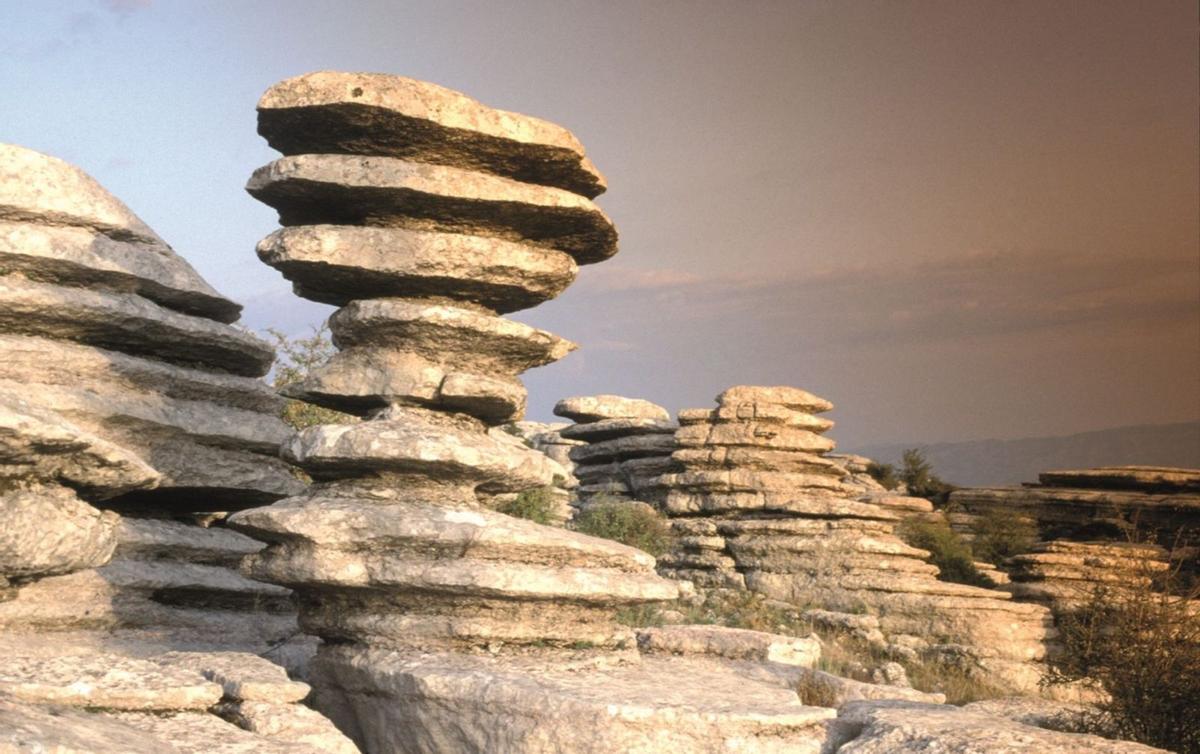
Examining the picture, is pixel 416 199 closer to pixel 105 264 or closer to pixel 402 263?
pixel 402 263

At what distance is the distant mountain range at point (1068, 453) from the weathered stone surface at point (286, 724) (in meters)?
170

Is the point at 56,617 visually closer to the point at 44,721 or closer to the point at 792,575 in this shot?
the point at 44,721

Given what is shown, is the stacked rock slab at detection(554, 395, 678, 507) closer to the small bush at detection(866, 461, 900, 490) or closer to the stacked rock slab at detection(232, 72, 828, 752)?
the stacked rock slab at detection(232, 72, 828, 752)

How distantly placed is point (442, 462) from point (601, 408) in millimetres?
26047

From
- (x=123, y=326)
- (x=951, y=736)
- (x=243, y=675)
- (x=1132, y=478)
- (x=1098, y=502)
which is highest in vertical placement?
(x=1132, y=478)

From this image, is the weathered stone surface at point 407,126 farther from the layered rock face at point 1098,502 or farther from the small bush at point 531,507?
the layered rock face at point 1098,502

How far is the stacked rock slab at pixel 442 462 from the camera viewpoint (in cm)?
873

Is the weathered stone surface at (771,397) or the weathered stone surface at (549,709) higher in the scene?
the weathered stone surface at (771,397)

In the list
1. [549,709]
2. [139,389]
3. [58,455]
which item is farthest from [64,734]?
[139,389]

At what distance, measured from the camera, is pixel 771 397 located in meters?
24.7

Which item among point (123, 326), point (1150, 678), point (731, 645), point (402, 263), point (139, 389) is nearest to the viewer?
point (1150, 678)

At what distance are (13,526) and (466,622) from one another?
3509 mm

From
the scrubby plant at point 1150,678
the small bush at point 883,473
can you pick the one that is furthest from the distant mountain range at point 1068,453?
the scrubby plant at point 1150,678

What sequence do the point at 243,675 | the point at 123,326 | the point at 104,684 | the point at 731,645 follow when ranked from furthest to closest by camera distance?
the point at 123,326, the point at 731,645, the point at 243,675, the point at 104,684
